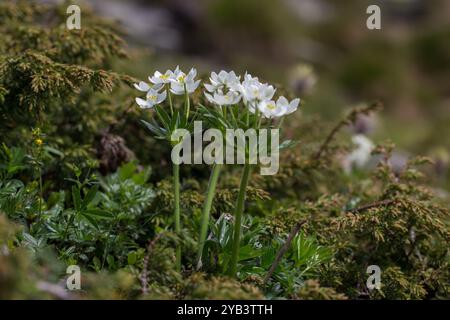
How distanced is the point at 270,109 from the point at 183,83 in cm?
27

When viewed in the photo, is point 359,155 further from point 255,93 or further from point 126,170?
point 255,93

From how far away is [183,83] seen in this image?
1.57 meters

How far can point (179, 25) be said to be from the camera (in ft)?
31.4

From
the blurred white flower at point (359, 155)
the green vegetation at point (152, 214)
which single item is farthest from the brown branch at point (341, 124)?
the blurred white flower at point (359, 155)

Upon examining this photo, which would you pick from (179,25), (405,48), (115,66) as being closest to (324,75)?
(405,48)

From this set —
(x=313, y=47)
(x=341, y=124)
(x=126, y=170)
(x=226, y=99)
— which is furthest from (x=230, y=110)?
(x=313, y=47)

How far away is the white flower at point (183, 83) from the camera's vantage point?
5.10 feet

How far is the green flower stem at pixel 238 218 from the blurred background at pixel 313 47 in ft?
20.6

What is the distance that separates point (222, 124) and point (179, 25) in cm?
840

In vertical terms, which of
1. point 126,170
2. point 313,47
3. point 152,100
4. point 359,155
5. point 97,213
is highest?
point 313,47

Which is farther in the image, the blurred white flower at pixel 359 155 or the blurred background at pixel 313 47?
the blurred background at pixel 313 47

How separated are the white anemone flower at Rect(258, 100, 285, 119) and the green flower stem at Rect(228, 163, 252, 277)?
0.13 meters

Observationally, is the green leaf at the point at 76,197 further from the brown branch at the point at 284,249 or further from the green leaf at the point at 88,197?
the brown branch at the point at 284,249
